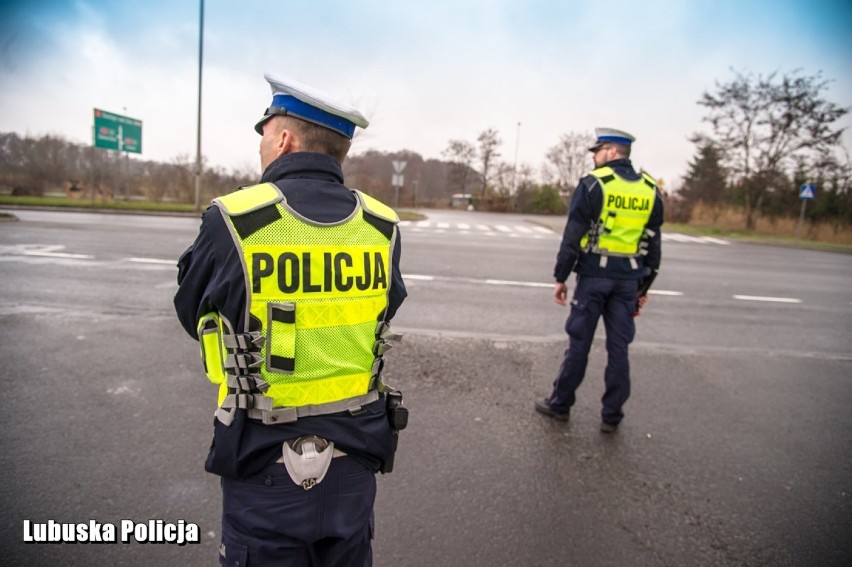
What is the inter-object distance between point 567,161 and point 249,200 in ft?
166

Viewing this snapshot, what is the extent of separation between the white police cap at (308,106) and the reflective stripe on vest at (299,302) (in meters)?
0.24

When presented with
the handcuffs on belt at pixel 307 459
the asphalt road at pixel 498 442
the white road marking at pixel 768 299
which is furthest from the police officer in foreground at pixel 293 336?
the white road marking at pixel 768 299

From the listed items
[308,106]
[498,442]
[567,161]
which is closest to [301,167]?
[308,106]

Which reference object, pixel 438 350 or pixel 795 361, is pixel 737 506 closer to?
pixel 438 350

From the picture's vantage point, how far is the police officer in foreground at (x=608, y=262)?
3490mm

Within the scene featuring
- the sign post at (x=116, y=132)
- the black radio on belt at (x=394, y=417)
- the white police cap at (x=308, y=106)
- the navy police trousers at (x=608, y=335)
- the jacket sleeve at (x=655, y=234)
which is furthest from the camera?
the sign post at (x=116, y=132)

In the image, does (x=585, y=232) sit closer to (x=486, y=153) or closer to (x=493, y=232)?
(x=493, y=232)

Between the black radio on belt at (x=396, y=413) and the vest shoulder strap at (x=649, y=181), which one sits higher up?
the vest shoulder strap at (x=649, y=181)

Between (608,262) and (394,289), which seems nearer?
(394,289)

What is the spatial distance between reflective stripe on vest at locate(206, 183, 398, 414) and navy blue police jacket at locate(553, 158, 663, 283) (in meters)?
2.30

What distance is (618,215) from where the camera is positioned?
11.5ft

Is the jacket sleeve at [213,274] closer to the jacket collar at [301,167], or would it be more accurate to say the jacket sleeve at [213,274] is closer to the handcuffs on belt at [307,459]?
the jacket collar at [301,167]

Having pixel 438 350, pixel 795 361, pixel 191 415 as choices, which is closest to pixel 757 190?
pixel 795 361

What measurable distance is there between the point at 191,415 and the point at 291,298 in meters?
2.55
